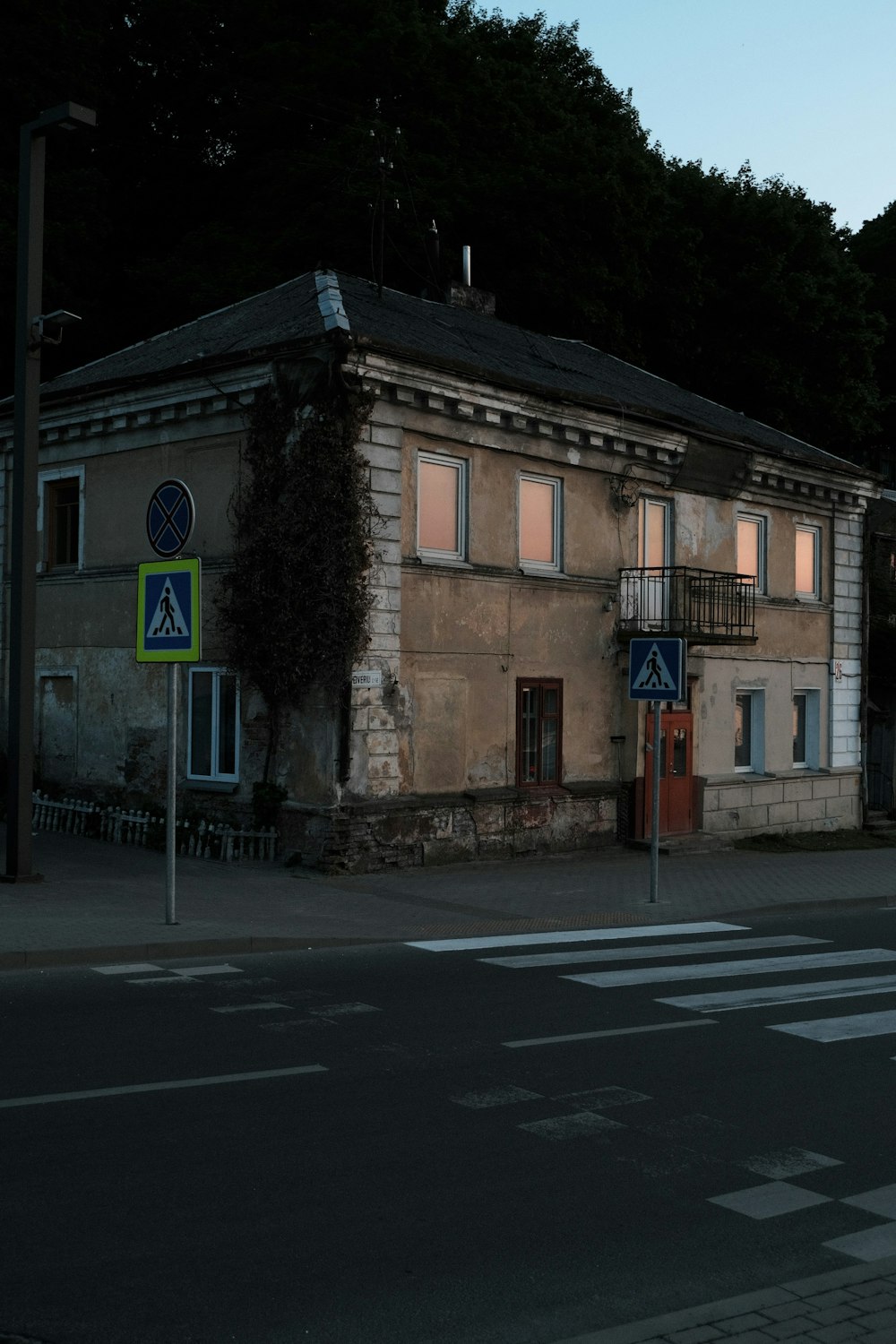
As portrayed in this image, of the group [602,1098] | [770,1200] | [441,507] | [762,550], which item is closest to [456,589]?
[441,507]

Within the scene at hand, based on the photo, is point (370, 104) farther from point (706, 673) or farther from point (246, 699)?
point (246, 699)

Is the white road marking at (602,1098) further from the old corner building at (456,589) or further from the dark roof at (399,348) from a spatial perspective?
the dark roof at (399,348)

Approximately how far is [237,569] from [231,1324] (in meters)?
13.7

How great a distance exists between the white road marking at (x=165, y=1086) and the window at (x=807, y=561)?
19810 millimetres

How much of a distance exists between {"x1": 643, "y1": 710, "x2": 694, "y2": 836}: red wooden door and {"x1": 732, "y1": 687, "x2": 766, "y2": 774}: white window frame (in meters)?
2.12

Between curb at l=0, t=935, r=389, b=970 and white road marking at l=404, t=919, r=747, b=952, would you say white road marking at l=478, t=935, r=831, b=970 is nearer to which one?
white road marking at l=404, t=919, r=747, b=952

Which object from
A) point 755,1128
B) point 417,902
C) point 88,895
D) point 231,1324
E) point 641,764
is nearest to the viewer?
point 231,1324

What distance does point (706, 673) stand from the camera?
2266cm

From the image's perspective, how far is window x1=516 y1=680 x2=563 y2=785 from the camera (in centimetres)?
1912

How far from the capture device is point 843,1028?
28.5 feet

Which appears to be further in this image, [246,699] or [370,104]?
[370,104]

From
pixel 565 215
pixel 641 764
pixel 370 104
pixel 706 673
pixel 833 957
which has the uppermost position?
pixel 370 104

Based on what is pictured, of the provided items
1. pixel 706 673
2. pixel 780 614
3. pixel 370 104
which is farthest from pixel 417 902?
pixel 370 104

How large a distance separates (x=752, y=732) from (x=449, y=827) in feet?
27.9
